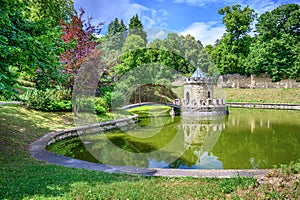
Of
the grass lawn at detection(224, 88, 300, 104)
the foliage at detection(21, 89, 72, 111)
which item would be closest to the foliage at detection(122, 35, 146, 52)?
the foliage at detection(21, 89, 72, 111)

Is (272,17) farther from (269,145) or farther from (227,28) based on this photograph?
(269,145)

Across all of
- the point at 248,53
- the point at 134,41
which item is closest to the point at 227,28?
the point at 248,53

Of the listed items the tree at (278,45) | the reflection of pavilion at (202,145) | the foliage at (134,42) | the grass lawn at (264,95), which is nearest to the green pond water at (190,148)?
the reflection of pavilion at (202,145)

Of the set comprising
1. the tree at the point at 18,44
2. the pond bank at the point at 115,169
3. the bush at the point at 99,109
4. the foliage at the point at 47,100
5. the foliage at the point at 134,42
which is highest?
the foliage at the point at 134,42

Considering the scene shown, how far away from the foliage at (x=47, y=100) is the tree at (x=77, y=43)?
47.2 inches

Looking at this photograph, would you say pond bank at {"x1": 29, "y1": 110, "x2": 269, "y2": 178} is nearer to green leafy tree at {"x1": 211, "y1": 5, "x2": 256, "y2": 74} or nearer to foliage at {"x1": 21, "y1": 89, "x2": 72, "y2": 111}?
foliage at {"x1": 21, "y1": 89, "x2": 72, "y2": 111}

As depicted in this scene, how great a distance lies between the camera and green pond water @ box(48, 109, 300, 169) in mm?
6859

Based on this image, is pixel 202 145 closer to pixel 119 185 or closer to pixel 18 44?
pixel 119 185

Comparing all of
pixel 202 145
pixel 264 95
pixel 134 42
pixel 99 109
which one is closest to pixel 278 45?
pixel 264 95

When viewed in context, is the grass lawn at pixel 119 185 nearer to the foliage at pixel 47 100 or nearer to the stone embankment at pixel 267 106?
the foliage at pixel 47 100

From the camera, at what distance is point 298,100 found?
2495 cm

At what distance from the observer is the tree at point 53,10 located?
1229cm

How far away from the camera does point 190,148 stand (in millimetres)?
8641

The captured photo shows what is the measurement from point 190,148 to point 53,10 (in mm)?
10356
